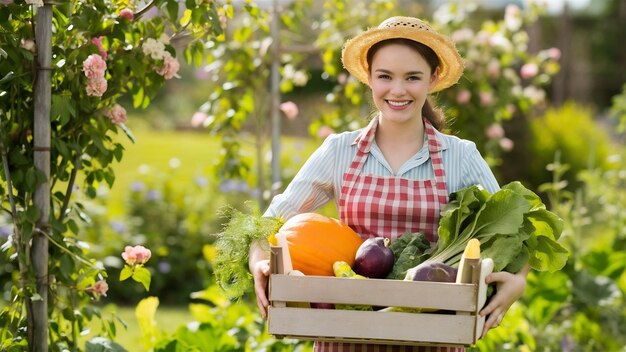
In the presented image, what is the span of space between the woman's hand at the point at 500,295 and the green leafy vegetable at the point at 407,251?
0.59ft

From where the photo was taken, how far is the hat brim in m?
2.52

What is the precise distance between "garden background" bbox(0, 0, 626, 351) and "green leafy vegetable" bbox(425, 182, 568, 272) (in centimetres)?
55

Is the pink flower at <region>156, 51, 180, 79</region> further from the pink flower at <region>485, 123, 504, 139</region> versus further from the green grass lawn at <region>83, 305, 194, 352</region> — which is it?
the pink flower at <region>485, 123, 504, 139</region>

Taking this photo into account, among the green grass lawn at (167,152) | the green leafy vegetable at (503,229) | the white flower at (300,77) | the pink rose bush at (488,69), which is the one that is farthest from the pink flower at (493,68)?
the green leafy vegetable at (503,229)

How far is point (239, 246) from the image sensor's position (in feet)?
8.07

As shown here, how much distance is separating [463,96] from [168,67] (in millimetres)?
2892

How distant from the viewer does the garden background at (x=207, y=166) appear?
286 centimetres

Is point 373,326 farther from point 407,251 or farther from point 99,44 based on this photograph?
point 99,44

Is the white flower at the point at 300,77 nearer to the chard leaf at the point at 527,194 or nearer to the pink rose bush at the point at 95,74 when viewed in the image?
the pink rose bush at the point at 95,74

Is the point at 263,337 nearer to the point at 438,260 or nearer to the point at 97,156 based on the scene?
the point at 97,156

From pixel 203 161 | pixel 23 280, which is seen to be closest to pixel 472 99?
pixel 23 280

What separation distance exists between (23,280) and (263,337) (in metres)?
1.32

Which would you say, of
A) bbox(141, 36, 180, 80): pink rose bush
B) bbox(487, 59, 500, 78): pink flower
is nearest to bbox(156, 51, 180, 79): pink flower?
bbox(141, 36, 180, 80): pink rose bush

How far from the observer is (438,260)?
2320 mm
